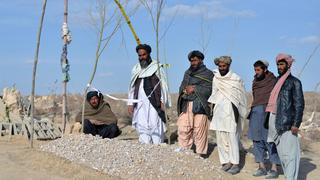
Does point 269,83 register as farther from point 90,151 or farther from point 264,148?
point 90,151

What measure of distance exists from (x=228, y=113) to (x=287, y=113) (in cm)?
115

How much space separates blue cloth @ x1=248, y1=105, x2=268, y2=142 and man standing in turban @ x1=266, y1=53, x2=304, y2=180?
0.73 metres

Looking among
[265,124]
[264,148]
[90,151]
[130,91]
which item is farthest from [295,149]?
[130,91]

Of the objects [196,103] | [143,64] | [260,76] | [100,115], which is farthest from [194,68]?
[100,115]

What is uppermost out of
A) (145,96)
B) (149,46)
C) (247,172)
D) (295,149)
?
(149,46)

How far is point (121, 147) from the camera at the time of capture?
6.46m

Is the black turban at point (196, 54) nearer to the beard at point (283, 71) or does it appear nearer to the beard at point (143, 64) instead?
the beard at point (143, 64)

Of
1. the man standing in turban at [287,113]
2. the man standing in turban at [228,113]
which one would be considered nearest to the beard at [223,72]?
the man standing in turban at [228,113]

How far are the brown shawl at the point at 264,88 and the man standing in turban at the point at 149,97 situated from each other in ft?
4.97

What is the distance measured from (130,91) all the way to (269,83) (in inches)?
91.0

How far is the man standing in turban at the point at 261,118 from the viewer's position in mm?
6766

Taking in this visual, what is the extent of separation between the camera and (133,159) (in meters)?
6.12

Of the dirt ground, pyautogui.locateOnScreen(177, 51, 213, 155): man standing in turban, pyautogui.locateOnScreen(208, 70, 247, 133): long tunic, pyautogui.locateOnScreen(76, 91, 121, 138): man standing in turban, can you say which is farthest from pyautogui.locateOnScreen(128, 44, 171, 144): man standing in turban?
pyautogui.locateOnScreen(208, 70, 247, 133): long tunic

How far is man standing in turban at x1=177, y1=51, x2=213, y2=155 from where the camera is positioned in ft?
24.0
